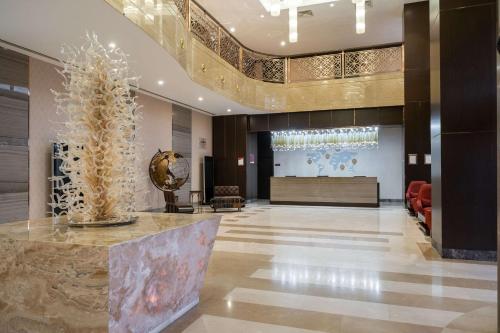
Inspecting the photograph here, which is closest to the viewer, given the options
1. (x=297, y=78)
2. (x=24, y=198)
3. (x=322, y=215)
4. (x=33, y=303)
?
(x=33, y=303)

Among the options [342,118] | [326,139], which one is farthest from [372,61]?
[326,139]

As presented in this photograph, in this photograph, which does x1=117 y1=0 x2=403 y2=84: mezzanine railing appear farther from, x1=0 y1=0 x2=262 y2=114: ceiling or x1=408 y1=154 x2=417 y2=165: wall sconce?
x1=408 y1=154 x2=417 y2=165: wall sconce

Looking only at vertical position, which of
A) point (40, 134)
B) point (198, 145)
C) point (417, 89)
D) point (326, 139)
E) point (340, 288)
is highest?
point (417, 89)

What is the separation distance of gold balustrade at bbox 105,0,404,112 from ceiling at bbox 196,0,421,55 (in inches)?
16.0

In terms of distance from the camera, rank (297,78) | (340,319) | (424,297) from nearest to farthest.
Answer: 1. (340,319)
2. (424,297)
3. (297,78)

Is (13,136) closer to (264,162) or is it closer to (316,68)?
(316,68)

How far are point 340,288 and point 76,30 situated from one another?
506 centimetres

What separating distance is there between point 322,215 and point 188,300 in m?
7.02

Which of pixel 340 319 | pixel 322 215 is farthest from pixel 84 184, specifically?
pixel 322 215

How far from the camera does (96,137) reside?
263cm

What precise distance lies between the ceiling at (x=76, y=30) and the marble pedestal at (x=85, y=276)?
323 cm

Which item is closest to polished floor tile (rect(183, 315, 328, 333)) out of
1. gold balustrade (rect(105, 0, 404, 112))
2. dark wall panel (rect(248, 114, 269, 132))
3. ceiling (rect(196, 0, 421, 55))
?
gold balustrade (rect(105, 0, 404, 112))

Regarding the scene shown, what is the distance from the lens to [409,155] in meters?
10.2

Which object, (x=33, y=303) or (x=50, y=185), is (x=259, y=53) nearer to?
(x=50, y=185)
